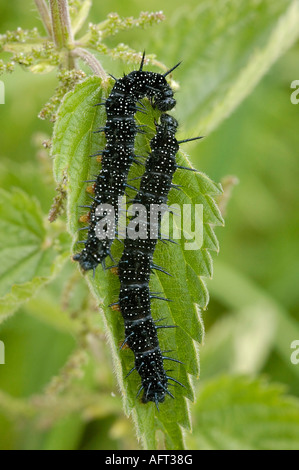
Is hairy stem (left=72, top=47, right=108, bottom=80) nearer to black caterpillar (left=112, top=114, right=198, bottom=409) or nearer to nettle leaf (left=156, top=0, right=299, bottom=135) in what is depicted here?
Result: black caterpillar (left=112, top=114, right=198, bottom=409)

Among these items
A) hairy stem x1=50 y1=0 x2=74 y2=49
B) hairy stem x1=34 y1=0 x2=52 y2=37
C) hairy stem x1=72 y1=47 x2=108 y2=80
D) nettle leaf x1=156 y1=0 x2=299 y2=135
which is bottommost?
hairy stem x1=72 y1=47 x2=108 y2=80

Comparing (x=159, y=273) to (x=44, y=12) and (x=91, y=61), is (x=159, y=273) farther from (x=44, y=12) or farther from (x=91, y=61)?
(x=44, y=12)

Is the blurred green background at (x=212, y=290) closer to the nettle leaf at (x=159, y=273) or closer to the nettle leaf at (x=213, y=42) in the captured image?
the nettle leaf at (x=213, y=42)

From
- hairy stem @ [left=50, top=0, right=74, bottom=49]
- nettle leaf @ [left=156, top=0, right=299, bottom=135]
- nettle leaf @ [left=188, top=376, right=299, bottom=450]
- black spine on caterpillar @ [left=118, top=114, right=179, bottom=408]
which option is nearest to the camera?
hairy stem @ [left=50, top=0, right=74, bottom=49]

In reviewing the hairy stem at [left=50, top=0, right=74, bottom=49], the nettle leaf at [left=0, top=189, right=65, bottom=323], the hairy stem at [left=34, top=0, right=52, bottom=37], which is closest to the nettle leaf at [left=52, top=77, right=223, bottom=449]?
the hairy stem at [left=50, top=0, right=74, bottom=49]

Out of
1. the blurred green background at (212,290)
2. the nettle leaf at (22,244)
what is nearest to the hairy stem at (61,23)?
the blurred green background at (212,290)

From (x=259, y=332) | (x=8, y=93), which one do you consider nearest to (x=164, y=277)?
(x=259, y=332)
